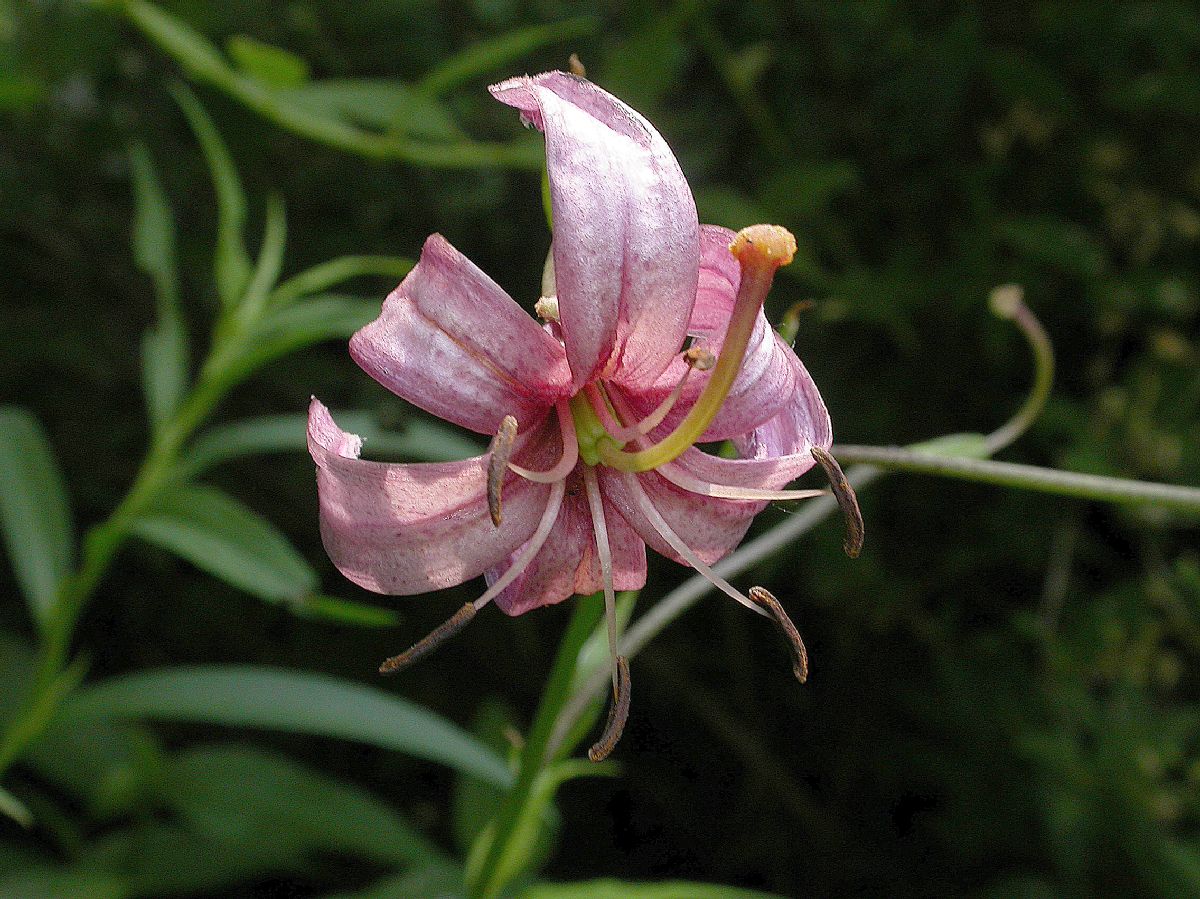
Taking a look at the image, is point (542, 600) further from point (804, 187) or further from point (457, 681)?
point (457, 681)

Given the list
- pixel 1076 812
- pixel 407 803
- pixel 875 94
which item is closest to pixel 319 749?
pixel 407 803

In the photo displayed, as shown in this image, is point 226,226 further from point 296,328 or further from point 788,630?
point 788,630

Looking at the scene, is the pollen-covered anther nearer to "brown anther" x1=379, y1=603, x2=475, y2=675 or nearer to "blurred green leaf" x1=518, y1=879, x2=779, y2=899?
"brown anther" x1=379, y1=603, x2=475, y2=675

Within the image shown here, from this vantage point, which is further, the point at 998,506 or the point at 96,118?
the point at 998,506

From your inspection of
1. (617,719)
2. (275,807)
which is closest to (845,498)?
(617,719)

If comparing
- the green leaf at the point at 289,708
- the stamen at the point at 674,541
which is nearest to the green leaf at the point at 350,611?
the green leaf at the point at 289,708
